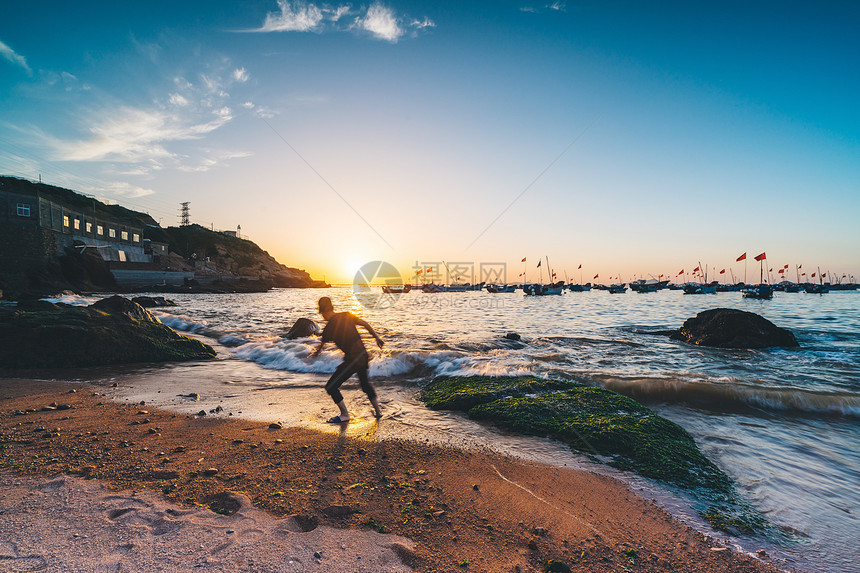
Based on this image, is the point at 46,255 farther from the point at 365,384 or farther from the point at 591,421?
the point at 591,421

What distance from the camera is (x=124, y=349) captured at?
11469mm

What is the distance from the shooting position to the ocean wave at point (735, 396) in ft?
28.5

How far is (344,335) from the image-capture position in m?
7.47

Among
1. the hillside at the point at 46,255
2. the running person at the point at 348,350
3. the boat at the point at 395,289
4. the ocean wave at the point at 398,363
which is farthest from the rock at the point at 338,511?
the boat at the point at 395,289

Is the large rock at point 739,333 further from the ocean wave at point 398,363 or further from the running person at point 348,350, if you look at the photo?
the running person at point 348,350

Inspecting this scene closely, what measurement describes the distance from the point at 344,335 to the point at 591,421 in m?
5.06

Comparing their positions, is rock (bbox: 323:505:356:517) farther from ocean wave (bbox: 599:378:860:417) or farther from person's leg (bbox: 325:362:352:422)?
ocean wave (bbox: 599:378:860:417)

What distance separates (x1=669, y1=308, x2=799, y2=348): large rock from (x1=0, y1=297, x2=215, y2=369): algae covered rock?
2139cm

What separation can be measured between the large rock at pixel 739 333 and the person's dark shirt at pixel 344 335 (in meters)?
17.1

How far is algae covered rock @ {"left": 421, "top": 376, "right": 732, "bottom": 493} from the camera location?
5.39 meters

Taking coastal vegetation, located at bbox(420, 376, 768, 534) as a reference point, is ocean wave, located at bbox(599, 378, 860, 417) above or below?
below

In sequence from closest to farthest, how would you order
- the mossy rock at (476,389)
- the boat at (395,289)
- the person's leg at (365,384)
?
the person's leg at (365,384) → the mossy rock at (476,389) → the boat at (395,289)

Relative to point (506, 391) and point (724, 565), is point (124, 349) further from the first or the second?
point (724, 565)

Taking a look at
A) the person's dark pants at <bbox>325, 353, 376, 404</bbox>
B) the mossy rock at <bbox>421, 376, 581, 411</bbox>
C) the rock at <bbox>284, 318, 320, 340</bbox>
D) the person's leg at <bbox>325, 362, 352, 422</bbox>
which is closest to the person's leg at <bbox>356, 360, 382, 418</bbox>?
the person's dark pants at <bbox>325, 353, 376, 404</bbox>
